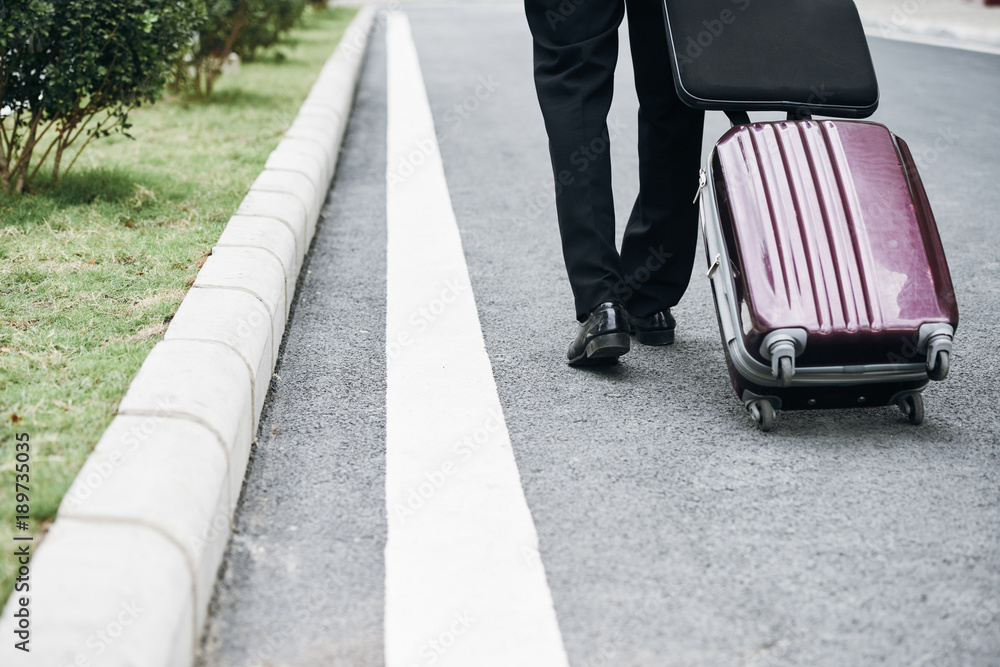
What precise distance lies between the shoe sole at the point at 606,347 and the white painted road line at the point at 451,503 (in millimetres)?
263

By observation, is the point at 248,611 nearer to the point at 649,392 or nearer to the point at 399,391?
the point at 399,391

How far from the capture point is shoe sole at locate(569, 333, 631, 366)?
2488 millimetres

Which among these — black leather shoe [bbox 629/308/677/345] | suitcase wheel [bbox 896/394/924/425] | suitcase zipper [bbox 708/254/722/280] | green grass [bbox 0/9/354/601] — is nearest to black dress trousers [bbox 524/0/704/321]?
black leather shoe [bbox 629/308/677/345]

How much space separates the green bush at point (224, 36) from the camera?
7043mm

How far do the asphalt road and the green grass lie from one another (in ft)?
1.19

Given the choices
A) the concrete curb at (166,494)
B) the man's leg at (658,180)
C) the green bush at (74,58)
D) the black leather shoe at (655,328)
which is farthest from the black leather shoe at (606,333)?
the green bush at (74,58)

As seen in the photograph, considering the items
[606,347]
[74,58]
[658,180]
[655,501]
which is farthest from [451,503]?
[74,58]

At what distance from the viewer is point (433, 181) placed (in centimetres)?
484

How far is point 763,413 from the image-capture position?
7.45ft

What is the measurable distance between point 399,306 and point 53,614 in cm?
184

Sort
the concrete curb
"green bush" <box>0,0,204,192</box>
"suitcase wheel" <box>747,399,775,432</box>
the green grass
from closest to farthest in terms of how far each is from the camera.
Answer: the concrete curb
the green grass
"suitcase wheel" <box>747,399,775,432</box>
"green bush" <box>0,0,204,192</box>

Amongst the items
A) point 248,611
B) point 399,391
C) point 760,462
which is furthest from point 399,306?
point 248,611

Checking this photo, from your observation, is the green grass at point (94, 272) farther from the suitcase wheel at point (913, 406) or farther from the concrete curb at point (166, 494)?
the suitcase wheel at point (913, 406)

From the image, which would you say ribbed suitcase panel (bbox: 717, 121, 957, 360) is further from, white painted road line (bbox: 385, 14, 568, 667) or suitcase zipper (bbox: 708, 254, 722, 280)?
white painted road line (bbox: 385, 14, 568, 667)
